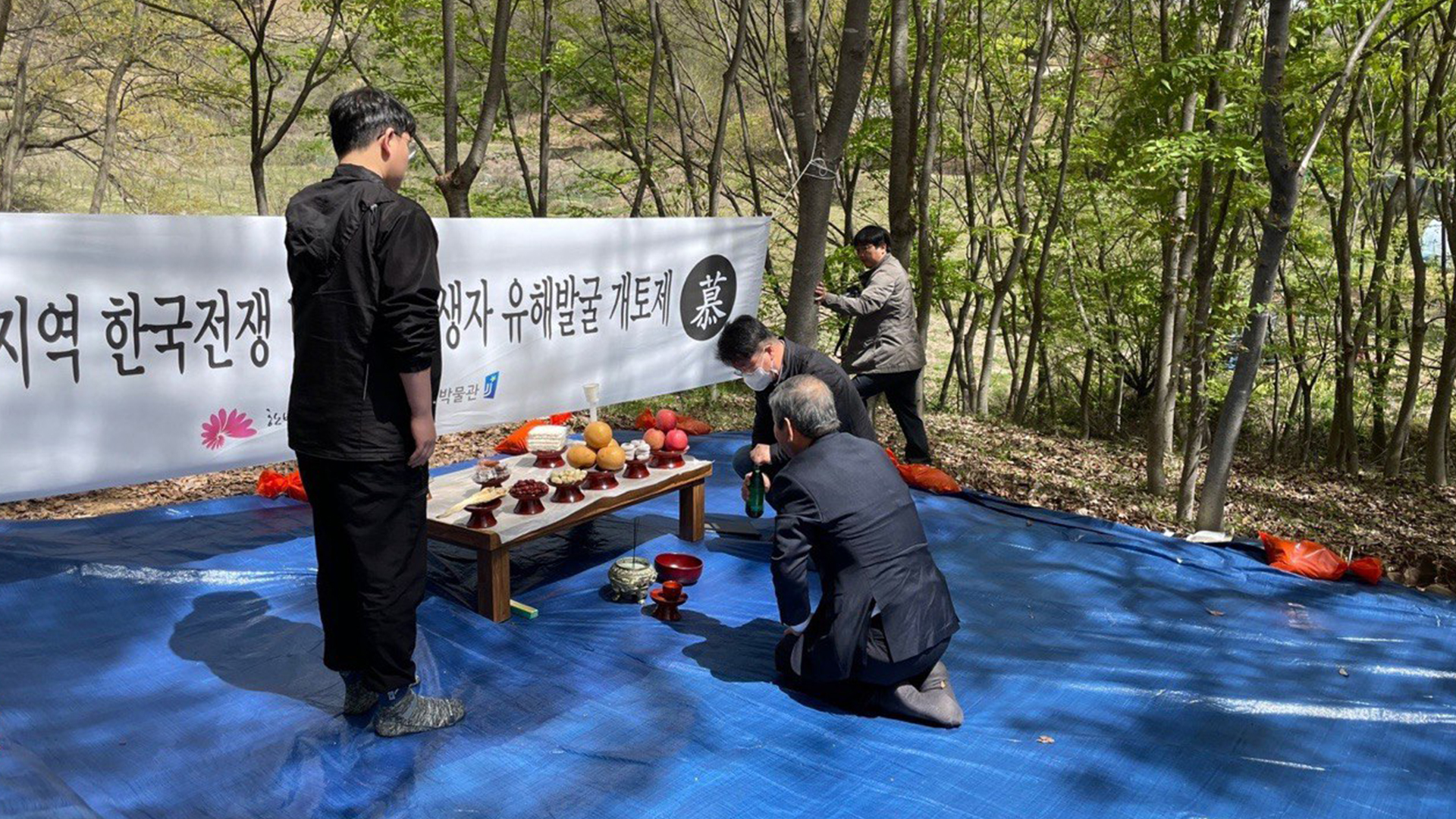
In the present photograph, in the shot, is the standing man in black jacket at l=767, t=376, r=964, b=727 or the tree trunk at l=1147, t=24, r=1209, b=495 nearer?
the standing man in black jacket at l=767, t=376, r=964, b=727

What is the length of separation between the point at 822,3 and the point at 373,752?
7.79 metres

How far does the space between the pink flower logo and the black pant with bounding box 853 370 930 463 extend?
308 cm

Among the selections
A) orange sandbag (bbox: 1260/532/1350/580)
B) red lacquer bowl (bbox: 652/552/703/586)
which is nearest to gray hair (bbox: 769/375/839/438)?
red lacquer bowl (bbox: 652/552/703/586)

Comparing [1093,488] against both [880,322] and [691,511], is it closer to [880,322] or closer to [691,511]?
[880,322]

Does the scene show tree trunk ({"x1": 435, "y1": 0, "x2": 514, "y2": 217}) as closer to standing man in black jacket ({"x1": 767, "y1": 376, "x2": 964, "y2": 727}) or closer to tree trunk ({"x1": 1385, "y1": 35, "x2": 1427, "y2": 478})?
standing man in black jacket ({"x1": 767, "y1": 376, "x2": 964, "y2": 727})

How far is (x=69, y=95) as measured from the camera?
12.1m

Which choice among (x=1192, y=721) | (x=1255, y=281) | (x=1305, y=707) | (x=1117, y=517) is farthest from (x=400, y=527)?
(x=1117, y=517)

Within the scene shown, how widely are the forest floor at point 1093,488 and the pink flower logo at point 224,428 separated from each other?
158 cm

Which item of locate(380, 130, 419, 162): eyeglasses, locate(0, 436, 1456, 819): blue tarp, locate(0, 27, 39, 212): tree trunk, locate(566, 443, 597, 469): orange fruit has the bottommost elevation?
locate(0, 436, 1456, 819): blue tarp

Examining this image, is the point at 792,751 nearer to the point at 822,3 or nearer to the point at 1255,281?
the point at 1255,281

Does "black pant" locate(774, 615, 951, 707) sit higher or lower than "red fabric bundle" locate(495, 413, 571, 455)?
lower

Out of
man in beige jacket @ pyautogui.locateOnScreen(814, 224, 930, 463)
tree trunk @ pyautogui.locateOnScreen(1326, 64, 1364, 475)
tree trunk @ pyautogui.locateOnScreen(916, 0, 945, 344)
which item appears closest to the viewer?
man in beige jacket @ pyautogui.locateOnScreen(814, 224, 930, 463)

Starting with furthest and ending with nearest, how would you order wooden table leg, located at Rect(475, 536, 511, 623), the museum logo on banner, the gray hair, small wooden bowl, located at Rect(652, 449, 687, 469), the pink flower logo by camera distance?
the museum logo on banner
small wooden bowl, located at Rect(652, 449, 687, 469)
the pink flower logo
wooden table leg, located at Rect(475, 536, 511, 623)
the gray hair

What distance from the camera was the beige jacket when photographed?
5516 millimetres
